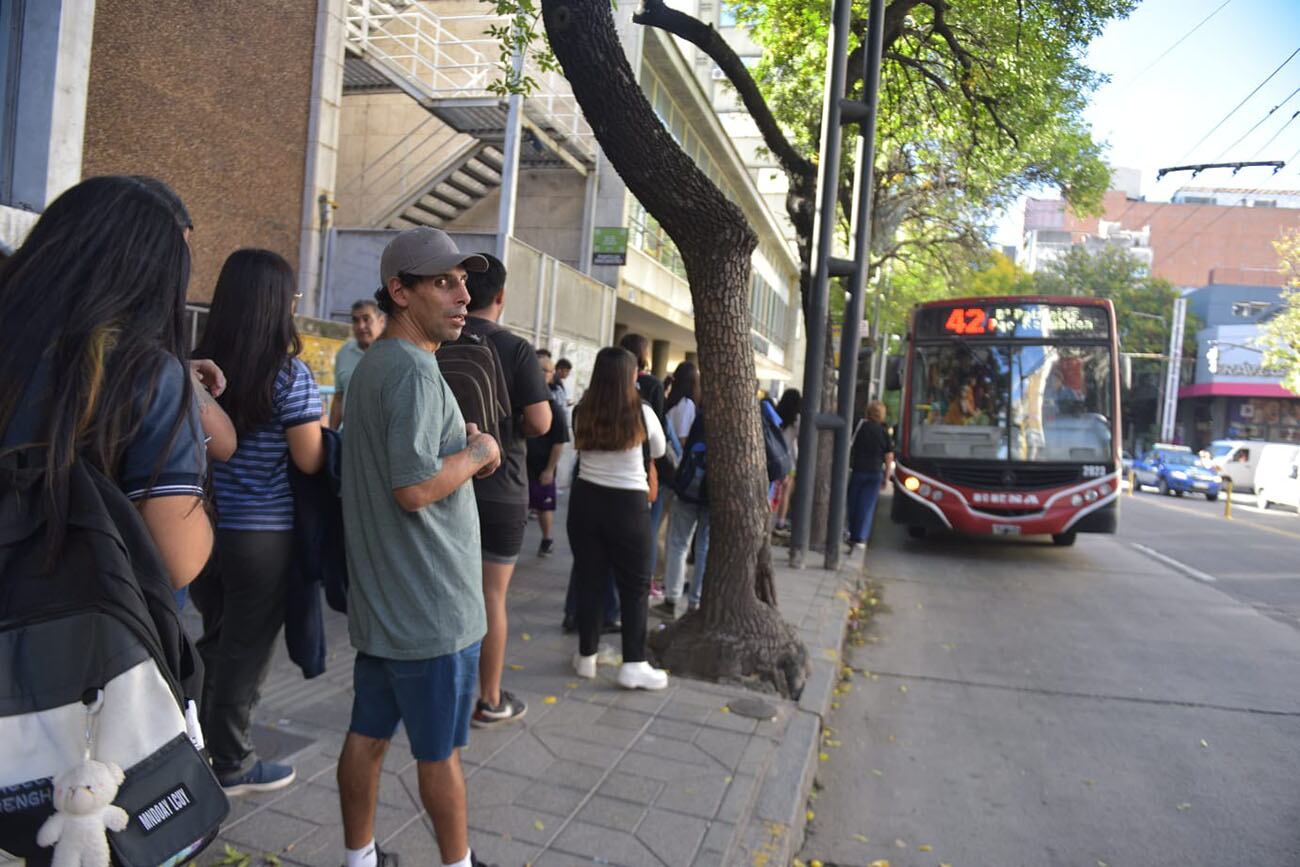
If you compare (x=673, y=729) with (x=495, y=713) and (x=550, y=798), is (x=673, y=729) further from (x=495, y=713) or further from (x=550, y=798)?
(x=550, y=798)

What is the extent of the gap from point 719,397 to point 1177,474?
95.5ft

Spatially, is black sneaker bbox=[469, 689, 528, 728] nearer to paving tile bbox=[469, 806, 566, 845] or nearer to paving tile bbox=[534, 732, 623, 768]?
paving tile bbox=[534, 732, 623, 768]

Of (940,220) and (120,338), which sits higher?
(940,220)

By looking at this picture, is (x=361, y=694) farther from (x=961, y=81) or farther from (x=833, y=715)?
(x=961, y=81)

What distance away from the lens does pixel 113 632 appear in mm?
1454

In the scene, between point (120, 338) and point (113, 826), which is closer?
point (113, 826)

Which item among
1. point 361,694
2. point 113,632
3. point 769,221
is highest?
point 769,221

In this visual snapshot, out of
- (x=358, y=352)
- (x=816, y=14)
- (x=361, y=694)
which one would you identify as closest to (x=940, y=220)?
(x=816, y=14)

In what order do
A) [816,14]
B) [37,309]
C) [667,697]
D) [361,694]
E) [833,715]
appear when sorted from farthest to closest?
[816,14] < [833,715] < [667,697] < [361,694] < [37,309]

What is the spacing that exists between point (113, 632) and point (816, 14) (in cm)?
1081

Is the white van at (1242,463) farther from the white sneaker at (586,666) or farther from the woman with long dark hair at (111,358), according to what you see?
the woman with long dark hair at (111,358)

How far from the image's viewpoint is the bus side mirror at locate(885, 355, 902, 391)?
40.7 ft

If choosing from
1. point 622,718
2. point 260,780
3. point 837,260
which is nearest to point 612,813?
point 622,718

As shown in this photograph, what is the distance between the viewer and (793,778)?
3900 mm
